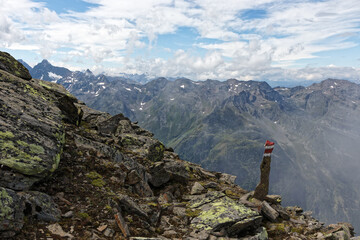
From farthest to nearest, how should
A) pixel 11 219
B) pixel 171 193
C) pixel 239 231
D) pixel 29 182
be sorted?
pixel 171 193 → pixel 239 231 → pixel 29 182 → pixel 11 219

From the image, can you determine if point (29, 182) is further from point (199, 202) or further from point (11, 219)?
point (199, 202)

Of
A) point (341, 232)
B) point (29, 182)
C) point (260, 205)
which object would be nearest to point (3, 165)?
point (29, 182)

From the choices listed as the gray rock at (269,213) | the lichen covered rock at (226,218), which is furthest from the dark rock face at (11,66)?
the gray rock at (269,213)

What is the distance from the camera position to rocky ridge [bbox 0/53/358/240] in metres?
10.3

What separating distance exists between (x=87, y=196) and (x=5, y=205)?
4.63 metres

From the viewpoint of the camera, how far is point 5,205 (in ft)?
29.6

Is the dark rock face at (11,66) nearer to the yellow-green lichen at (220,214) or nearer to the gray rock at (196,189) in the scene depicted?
the gray rock at (196,189)

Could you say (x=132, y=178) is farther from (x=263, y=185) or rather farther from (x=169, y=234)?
(x=263, y=185)

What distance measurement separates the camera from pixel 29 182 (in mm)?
11133

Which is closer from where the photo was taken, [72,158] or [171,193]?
[72,158]

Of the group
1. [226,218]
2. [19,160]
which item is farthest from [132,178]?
[19,160]

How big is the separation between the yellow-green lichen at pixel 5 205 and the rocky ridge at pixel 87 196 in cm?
4

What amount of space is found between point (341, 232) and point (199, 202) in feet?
36.4

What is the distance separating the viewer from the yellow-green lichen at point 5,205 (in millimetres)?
8742
